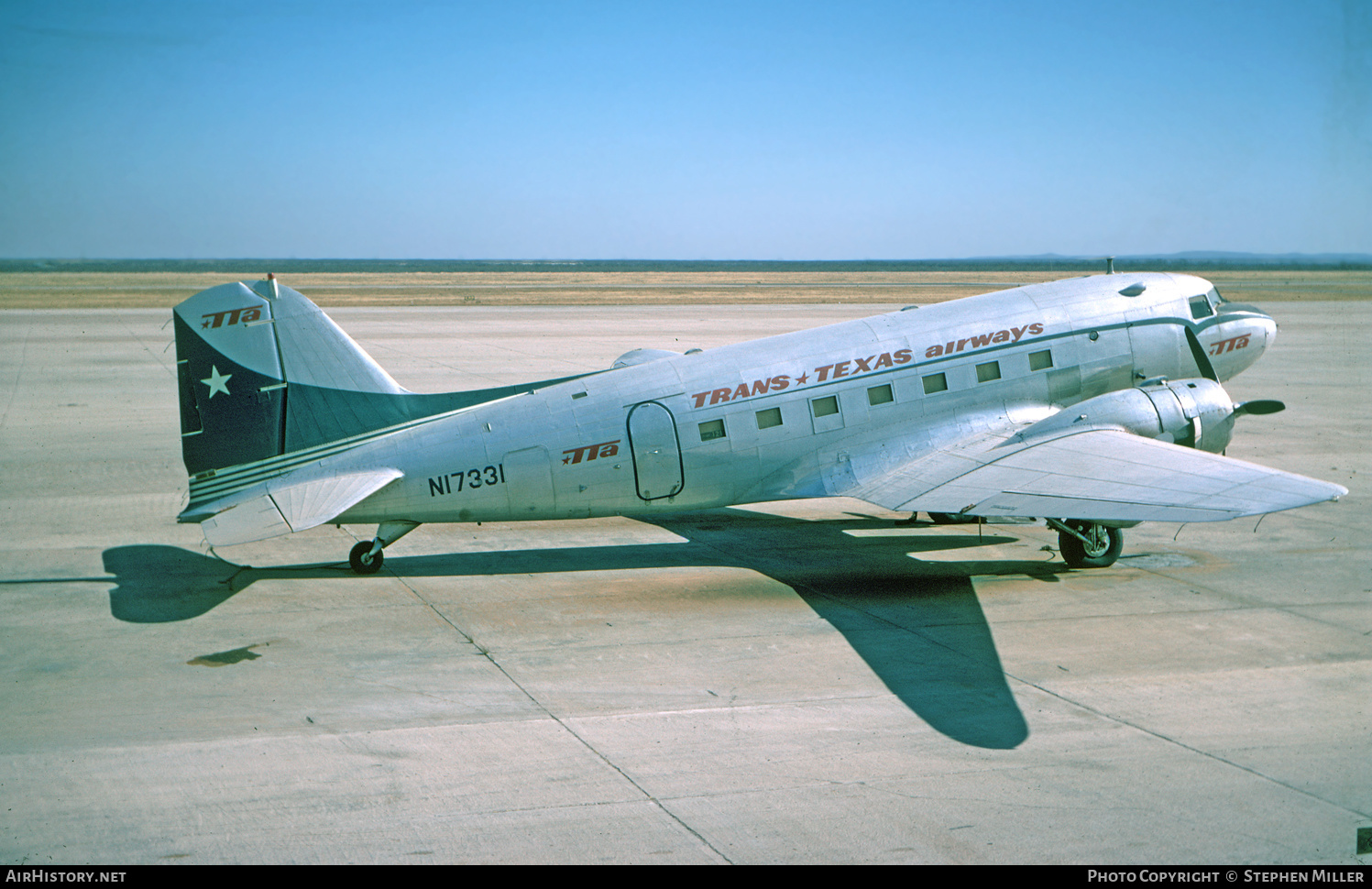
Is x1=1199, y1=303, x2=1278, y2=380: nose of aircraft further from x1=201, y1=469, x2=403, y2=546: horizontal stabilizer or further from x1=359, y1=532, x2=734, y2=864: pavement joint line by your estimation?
x1=201, y1=469, x2=403, y2=546: horizontal stabilizer

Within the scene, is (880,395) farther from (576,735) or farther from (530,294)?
(530,294)

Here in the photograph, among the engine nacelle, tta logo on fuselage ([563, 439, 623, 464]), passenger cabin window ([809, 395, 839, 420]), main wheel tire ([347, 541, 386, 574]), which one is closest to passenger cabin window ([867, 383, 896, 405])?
passenger cabin window ([809, 395, 839, 420])

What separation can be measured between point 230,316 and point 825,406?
9215 millimetres

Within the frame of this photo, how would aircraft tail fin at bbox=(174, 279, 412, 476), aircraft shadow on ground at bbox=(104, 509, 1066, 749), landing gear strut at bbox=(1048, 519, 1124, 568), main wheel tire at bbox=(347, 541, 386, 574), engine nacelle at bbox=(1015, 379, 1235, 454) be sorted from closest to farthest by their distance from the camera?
aircraft shadow on ground at bbox=(104, 509, 1066, 749) < aircraft tail fin at bbox=(174, 279, 412, 476) < main wheel tire at bbox=(347, 541, 386, 574) < landing gear strut at bbox=(1048, 519, 1124, 568) < engine nacelle at bbox=(1015, 379, 1235, 454)

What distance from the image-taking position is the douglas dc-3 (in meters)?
14.9

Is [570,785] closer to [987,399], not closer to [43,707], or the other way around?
[43,707]

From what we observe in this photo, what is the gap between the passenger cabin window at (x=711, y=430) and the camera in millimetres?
16453

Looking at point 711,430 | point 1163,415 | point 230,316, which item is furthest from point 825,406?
point 230,316

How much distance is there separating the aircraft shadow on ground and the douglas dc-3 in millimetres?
1166

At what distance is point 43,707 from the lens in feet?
36.3

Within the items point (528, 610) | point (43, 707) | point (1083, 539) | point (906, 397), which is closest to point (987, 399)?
point (906, 397)

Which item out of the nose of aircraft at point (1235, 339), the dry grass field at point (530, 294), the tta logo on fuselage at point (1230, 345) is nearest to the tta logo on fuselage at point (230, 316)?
the nose of aircraft at point (1235, 339)

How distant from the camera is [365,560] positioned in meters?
16.1

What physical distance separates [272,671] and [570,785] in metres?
4.75
